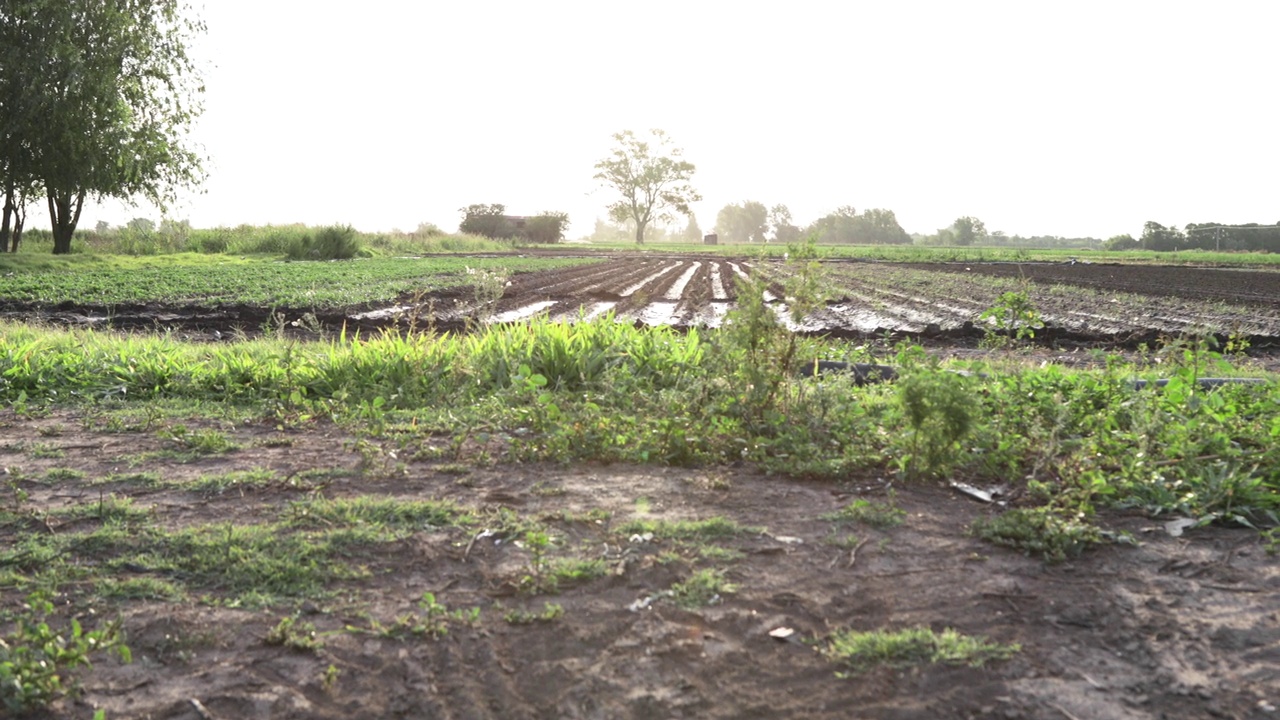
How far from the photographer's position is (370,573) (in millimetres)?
3182

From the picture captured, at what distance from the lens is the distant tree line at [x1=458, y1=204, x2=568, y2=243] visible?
209 feet

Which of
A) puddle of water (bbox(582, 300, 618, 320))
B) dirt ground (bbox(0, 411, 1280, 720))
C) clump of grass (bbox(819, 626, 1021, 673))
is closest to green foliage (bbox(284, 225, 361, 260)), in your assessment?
puddle of water (bbox(582, 300, 618, 320))

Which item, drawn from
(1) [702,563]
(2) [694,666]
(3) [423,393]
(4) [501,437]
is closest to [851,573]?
(1) [702,563]

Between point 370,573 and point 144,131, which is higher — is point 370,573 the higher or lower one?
the lower one

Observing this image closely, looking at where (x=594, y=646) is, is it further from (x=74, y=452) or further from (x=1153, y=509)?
(x=74, y=452)

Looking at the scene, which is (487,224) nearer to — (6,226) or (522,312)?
(6,226)

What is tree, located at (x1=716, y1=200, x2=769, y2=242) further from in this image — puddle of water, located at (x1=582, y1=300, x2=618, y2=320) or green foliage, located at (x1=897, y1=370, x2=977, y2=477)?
green foliage, located at (x1=897, y1=370, x2=977, y2=477)

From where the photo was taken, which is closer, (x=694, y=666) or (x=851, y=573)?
(x=694, y=666)

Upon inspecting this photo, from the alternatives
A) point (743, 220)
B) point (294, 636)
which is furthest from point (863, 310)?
point (743, 220)

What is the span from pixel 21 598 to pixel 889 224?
93114 mm

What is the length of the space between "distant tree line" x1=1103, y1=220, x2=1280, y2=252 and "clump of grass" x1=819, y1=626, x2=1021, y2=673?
57.0 m

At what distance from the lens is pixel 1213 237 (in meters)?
51.9

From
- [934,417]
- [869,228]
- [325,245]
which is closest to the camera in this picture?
[934,417]

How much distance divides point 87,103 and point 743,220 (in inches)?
4455
